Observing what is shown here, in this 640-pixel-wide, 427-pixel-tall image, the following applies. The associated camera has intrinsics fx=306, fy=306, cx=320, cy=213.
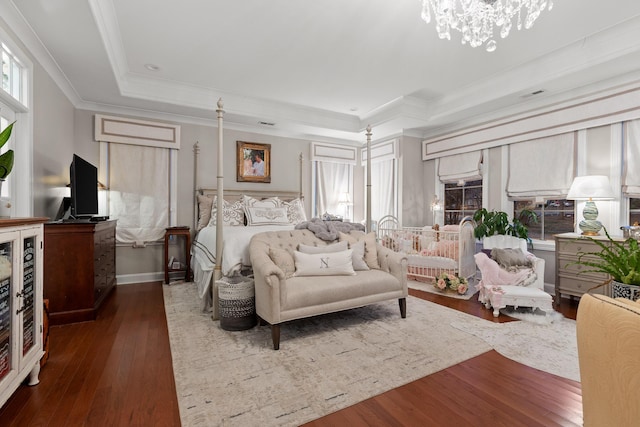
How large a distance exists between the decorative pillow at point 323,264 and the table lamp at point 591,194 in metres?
2.69

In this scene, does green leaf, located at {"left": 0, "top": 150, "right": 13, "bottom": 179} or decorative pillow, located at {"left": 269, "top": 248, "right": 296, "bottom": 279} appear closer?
green leaf, located at {"left": 0, "top": 150, "right": 13, "bottom": 179}

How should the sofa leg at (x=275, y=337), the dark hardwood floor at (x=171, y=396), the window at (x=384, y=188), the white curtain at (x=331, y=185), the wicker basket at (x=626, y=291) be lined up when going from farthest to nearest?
1. the white curtain at (x=331, y=185)
2. the window at (x=384, y=188)
3. the sofa leg at (x=275, y=337)
4. the dark hardwood floor at (x=171, y=396)
5. the wicker basket at (x=626, y=291)

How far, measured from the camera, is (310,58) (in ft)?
11.7

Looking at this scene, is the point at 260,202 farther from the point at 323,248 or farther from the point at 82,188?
the point at 82,188

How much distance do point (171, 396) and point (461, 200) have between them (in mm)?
5018

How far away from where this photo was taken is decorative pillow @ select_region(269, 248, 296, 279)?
2.83 metres

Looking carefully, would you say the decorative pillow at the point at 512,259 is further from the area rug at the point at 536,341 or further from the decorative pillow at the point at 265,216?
the decorative pillow at the point at 265,216

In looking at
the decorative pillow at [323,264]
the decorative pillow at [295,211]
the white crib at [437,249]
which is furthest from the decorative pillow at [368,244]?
the decorative pillow at [295,211]

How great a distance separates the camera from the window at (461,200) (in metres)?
5.09

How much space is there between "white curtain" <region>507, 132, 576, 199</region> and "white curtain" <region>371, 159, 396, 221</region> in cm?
200

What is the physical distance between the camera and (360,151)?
6.66m

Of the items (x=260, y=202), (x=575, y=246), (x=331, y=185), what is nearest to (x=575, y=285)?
(x=575, y=246)

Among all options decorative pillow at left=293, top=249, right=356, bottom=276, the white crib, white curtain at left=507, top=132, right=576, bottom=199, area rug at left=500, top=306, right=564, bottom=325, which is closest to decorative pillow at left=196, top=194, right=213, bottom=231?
decorative pillow at left=293, top=249, right=356, bottom=276

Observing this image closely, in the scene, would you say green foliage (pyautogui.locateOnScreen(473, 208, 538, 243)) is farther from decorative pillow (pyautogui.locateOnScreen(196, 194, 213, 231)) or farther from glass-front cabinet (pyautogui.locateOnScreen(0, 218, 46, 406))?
glass-front cabinet (pyautogui.locateOnScreen(0, 218, 46, 406))
